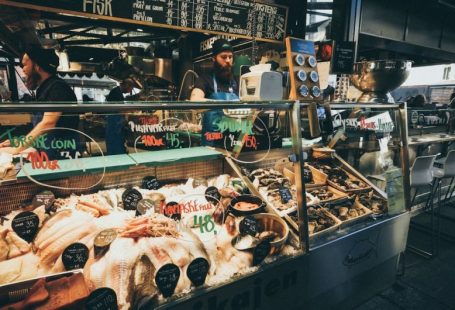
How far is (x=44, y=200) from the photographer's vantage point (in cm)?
203

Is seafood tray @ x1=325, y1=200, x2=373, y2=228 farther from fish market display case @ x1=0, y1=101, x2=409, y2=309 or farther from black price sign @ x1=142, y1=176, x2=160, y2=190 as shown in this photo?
black price sign @ x1=142, y1=176, x2=160, y2=190

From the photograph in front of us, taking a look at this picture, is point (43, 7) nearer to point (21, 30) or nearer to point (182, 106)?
point (21, 30)

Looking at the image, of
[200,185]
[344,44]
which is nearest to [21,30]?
[200,185]

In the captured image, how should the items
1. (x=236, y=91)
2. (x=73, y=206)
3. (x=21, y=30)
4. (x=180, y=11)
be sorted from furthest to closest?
(x=21, y=30) → (x=236, y=91) → (x=180, y=11) → (x=73, y=206)

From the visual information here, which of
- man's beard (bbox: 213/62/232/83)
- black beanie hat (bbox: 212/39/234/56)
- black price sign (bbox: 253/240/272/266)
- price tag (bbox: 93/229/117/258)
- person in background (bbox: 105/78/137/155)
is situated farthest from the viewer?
person in background (bbox: 105/78/137/155)

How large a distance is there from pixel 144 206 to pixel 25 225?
0.75 m

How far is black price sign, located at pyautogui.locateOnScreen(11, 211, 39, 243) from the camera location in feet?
5.72

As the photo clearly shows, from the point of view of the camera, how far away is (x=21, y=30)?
5.12 meters

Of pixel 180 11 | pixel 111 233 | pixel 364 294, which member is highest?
pixel 180 11

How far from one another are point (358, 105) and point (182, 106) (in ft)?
6.05

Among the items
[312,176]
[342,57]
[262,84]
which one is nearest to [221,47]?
[342,57]

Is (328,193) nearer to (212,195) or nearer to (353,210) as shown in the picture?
(353,210)

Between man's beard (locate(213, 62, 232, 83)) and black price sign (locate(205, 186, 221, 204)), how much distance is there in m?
2.23


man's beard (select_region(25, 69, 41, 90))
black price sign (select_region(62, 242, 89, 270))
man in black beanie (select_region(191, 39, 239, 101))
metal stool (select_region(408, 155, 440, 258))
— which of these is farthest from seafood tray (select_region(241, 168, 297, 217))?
Result: man's beard (select_region(25, 69, 41, 90))
